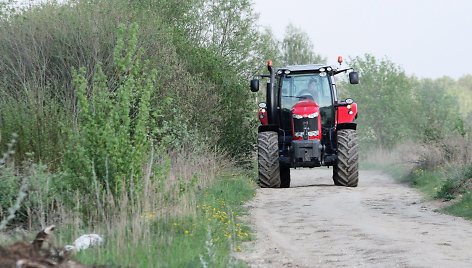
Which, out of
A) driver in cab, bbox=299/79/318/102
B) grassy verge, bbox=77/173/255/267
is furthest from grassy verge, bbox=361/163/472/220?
grassy verge, bbox=77/173/255/267

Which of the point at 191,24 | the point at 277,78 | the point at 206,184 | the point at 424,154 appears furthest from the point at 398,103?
the point at 206,184

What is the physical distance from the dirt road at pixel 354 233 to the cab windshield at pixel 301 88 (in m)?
4.07

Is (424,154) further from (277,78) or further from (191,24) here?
(191,24)

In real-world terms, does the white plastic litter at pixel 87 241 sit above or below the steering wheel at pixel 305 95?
below

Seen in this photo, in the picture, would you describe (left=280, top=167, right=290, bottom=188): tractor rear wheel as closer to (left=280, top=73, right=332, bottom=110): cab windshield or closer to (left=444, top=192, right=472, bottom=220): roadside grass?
(left=280, top=73, right=332, bottom=110): cab windshield

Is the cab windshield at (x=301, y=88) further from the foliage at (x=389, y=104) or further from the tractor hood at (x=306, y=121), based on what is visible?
the foliage at (x=389, y=104)

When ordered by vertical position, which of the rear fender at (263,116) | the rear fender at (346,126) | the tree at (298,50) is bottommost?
the rear fender at (346,126)

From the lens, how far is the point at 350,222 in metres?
14.8

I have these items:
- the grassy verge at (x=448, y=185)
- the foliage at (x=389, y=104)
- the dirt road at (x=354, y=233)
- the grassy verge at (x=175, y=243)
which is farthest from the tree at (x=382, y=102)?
the grassy verge at (x=175, y=243)

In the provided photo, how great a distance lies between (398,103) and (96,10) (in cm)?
3563

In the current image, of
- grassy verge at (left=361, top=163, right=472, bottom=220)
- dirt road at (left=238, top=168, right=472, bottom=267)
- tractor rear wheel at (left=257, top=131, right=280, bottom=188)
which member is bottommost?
dirt road at (left=238, top=168, right=472, bottom=267)

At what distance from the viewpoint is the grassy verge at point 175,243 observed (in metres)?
9.09

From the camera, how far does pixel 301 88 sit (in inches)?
957

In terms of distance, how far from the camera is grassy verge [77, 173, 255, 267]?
9094 mm
